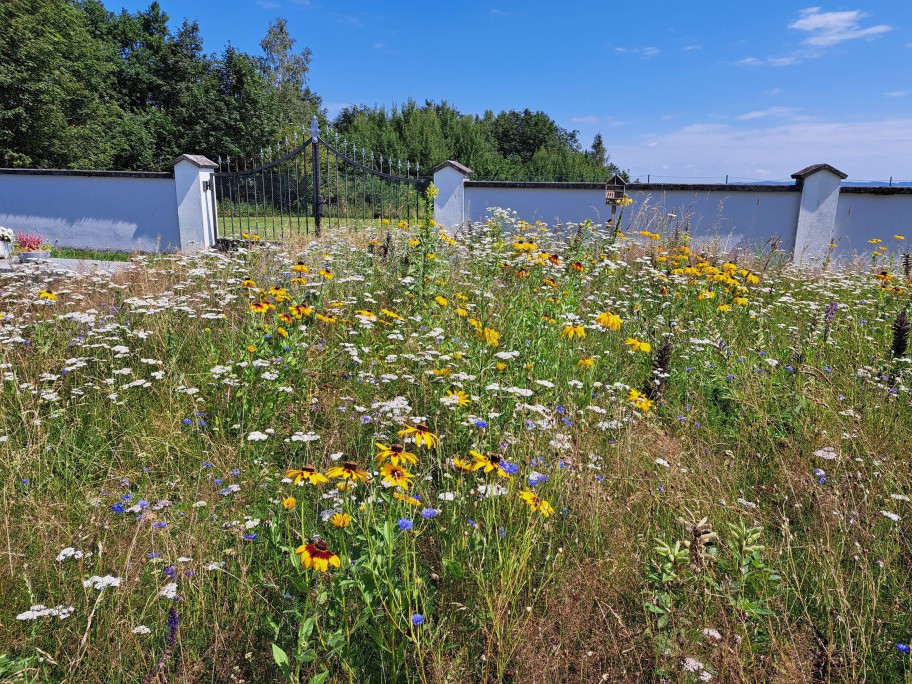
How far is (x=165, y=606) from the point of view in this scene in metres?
2.03

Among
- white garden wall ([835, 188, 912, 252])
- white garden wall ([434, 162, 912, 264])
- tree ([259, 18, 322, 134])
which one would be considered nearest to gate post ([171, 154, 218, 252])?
white garden wall ([434, 162, 912, 264])

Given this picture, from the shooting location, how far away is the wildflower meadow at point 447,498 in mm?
1759

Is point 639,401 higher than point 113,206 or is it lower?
lower

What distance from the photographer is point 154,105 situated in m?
37.7

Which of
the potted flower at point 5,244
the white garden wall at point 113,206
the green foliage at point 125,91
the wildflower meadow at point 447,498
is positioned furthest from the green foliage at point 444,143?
the wildflower meadow at point 447,498

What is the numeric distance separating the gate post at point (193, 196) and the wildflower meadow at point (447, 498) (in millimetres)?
7722

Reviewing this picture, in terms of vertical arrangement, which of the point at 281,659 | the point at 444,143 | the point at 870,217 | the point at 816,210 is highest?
the point at 444,143

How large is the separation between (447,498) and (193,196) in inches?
485

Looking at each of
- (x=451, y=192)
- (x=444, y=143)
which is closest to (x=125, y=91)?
(x=444, y=143)

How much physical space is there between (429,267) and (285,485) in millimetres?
2502

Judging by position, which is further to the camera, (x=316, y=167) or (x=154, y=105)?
(x=154, y=105)

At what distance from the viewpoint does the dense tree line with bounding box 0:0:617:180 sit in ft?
79.8

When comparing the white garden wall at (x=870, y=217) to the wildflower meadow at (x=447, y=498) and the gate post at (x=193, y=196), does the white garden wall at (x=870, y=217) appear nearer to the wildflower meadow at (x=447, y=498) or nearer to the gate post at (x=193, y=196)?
the wildflower meadow at (x=447, y=498)

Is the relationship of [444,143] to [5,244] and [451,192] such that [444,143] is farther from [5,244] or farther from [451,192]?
[5,244]
